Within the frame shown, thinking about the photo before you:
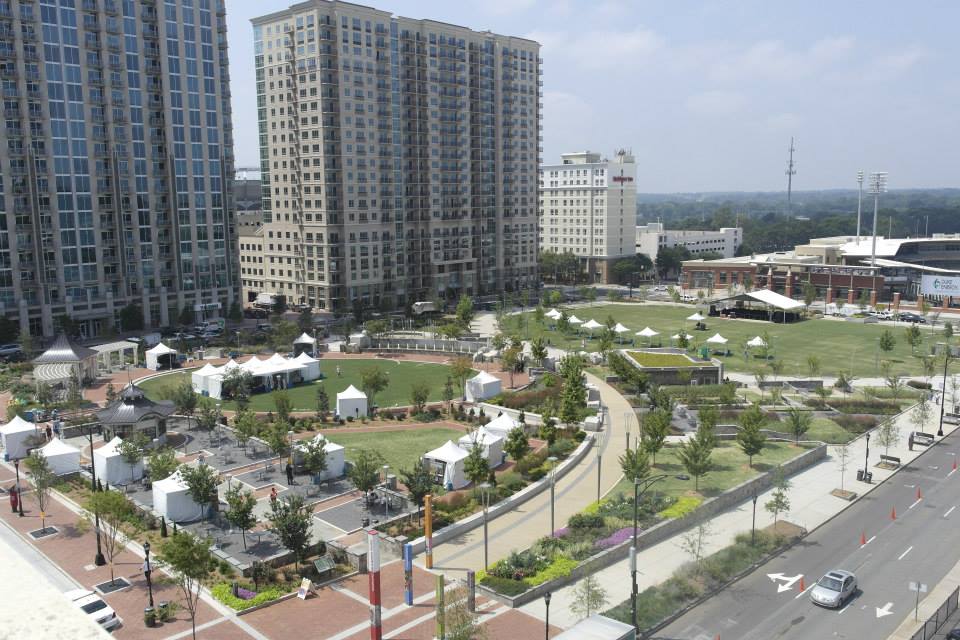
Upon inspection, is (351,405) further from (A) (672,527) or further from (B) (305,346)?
(A) (672,527)

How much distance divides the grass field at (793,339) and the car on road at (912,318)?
17.5 ft

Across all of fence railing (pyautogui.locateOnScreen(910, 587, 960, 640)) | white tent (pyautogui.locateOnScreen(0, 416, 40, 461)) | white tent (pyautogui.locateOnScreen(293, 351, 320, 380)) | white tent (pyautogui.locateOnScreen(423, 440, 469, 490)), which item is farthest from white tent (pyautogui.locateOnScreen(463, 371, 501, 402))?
fence railing (pyautogui.locateOnScreen(910, 587, 960, 640))

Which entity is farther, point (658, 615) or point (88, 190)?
point (88, 190)

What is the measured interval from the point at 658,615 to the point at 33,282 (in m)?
92.6

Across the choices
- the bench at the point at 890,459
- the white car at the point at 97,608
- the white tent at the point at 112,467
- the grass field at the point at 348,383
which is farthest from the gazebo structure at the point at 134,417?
the bench at the point at 890,459

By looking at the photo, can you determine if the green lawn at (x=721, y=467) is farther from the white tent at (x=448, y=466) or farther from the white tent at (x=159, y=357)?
the white tent at (x=159, y=357)

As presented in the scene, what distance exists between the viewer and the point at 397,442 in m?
59.8

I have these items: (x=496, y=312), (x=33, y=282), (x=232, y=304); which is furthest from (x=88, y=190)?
(x=496, y=312)

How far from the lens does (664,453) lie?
184 ft

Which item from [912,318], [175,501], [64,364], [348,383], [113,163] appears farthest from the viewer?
[912,318]

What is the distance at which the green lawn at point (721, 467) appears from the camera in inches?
1906

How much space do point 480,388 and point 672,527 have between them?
102ft

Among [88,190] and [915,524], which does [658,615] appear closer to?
[915,524]

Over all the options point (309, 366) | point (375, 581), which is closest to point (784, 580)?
point (375, 581)
